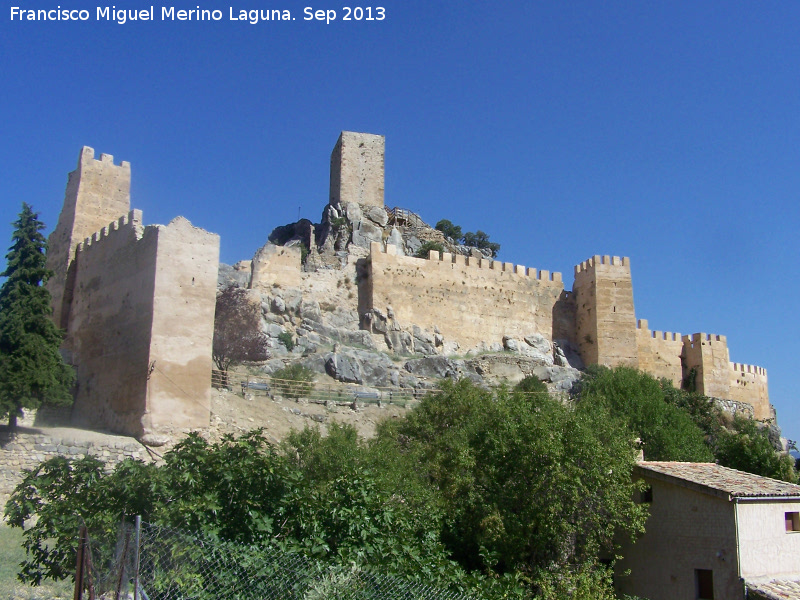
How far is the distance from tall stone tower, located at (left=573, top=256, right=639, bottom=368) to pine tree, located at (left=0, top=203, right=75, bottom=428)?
29.2 m

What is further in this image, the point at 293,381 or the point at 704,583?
the point at 293,381

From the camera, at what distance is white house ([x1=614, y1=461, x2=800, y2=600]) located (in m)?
14.8

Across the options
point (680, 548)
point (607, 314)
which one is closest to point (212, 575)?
point (680, 548)

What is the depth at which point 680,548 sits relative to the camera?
15766mm

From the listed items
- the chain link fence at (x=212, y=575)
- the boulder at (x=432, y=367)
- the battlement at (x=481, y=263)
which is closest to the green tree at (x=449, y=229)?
Answer: the battlement at (x=481, y=263)

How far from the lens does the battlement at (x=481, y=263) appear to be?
42125mm

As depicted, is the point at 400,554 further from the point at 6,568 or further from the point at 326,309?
the point at 326,309

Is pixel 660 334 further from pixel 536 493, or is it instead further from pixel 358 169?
pixel 536 493

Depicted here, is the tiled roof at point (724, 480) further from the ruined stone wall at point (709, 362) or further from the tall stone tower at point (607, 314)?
the ruined stone wall at point (709, 362)

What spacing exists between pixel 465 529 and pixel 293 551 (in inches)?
245

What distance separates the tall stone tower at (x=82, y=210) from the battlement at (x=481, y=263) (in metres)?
16.0

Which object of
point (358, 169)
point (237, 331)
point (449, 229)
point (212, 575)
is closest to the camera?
point (212, 575)

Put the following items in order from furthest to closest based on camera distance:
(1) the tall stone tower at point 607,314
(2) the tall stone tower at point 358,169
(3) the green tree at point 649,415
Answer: (2) the tall stone tower at point 358,169 → (1) the tall stone tower at point 607,314 → (3) the green tree at point 649,415

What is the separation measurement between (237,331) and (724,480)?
74.3 ft
